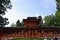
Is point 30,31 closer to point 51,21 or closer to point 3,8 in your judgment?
point 3,8

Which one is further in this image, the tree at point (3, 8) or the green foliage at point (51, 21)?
the green foliage at point (51, 21)

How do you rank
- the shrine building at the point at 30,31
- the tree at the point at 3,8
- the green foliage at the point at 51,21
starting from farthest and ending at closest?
1. the green foliage at the point at 51,21
2. the tree at the point at 3,8
3. the shrine building at the point at 30,31

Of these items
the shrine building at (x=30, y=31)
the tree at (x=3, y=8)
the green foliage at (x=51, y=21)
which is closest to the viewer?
the shrine building at (x=30, y=31)

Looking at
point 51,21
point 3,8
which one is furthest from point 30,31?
point 51,21

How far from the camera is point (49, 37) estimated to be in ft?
50.0

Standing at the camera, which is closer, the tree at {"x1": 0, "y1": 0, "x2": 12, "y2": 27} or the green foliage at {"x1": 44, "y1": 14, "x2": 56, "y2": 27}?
the tree at {"x1": 0, "y1": 0, "x2": 12, "y2": 27}

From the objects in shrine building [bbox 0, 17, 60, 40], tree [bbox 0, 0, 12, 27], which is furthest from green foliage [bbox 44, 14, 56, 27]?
shrine building [bbox 0, 17, 60, 40]

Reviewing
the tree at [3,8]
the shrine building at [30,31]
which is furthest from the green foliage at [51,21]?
the shrine building at [30,31]

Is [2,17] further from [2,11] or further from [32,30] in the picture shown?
[32,30]

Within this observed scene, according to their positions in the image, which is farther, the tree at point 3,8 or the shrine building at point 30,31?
the tree at point 3,8

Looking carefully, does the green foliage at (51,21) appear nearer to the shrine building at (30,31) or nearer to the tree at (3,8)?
the tree at (3,8)

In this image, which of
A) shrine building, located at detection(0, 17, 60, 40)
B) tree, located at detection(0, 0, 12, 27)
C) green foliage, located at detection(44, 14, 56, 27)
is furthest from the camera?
green foliage, located at detection(44, 14, 56, 27)

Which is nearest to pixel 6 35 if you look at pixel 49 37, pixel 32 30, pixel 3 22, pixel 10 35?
pixel 10 35

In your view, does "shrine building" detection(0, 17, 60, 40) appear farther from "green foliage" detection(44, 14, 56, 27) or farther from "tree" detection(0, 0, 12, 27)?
"green foliage" detection(44, 14, 56, 27)
